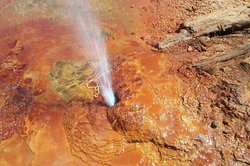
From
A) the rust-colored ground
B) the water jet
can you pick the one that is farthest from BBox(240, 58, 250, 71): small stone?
the water jet

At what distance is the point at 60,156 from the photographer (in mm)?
3174

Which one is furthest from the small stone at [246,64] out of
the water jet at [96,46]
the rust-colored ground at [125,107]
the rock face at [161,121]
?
the water jet at [96,46]

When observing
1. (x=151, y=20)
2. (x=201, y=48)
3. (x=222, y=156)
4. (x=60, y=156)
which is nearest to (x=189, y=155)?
(x=222, y=156)

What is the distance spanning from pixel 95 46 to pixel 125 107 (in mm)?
1637

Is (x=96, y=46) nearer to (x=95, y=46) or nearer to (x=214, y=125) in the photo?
(x=95, y=46)

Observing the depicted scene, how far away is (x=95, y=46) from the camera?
4691 millimetres

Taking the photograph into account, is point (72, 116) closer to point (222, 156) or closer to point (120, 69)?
point (120, 69)

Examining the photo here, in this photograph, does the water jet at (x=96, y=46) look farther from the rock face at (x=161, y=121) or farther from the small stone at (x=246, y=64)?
the small stone at (x=246, y=64)

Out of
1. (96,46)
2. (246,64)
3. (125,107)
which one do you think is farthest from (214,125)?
(96,46)

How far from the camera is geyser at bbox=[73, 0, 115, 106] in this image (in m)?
3.80

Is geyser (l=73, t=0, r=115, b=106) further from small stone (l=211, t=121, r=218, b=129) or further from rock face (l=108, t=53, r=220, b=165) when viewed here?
small stone (l=211, t=121, r=218, b=129)

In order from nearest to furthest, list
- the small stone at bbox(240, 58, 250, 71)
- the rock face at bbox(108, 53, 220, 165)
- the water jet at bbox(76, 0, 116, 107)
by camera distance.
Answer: the rock face at bbox(108, 53, 220, 165) < the small stone at bbox(240, 58, 250, 71) < the water jet at bbox(76, 0, 116, 107)

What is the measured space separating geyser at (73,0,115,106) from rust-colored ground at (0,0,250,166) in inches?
3.7

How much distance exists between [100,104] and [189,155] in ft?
3.93
